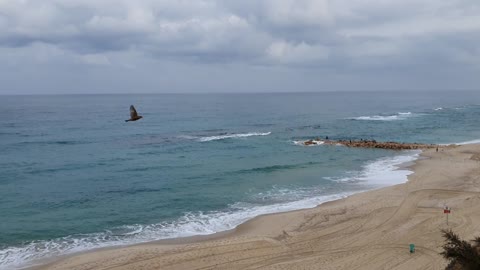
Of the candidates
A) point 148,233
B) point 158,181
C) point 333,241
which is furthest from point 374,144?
point 148,233

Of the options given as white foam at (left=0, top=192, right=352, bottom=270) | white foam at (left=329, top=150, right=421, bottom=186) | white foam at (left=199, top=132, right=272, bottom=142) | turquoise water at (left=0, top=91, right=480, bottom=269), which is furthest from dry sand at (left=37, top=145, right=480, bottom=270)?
white foam at (left=199, top=132, right=272, bottom=142)

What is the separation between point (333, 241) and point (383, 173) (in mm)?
18618

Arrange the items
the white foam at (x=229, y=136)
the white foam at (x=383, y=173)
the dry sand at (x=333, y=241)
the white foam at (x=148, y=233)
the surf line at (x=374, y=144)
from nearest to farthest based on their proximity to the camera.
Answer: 1. the dry sand at (x=333, y=241)
2. the white foam at (x=148, y=233)
3. the white foam at (x=383, y=173)
4. the surf line at (x=374, y=144)
5. the white foam at (x=229, y=136)

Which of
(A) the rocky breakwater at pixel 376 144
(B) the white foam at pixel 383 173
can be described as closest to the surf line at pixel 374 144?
(A) the rocky breakwater at pixel 376 144

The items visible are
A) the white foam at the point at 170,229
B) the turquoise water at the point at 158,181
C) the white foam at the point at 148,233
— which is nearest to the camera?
the white foam at the point at 148,233

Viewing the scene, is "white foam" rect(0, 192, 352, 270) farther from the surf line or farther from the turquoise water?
the surf line

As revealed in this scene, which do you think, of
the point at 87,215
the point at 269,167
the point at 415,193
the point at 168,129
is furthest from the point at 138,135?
the point at 415,193

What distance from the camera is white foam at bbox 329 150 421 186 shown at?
33938 millimetres

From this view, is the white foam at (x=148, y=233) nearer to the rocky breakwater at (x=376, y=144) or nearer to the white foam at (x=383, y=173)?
the white foam at (x=383, y=173)

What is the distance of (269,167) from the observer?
4003cm

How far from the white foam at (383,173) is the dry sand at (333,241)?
204 inches

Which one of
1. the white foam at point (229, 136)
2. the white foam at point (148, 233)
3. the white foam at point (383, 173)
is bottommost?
the white foam at point (148, 233)

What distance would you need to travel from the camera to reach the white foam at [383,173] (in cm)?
3394

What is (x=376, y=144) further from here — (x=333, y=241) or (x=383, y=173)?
(x=333, y=241)
